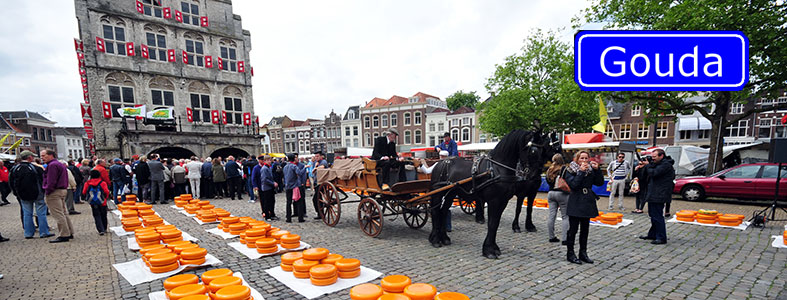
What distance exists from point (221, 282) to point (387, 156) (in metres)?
3.40

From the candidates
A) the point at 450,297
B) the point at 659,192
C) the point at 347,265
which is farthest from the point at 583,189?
the point at 347,265

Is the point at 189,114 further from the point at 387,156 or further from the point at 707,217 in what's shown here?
the point at 707,217

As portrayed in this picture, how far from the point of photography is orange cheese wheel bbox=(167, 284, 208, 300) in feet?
9.90

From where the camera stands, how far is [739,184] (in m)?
9.11

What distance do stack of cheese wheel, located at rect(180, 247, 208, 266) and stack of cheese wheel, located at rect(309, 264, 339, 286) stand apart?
180 centimetres

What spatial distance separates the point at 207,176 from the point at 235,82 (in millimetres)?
13021

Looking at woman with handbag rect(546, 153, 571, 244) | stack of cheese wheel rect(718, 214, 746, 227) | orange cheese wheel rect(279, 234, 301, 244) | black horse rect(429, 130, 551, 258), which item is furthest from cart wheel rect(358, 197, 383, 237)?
stack of cheese wheel rect(718, 214, 746, 227)

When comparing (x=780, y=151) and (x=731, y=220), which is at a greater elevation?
(x=780, y=151)

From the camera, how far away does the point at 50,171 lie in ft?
18.3

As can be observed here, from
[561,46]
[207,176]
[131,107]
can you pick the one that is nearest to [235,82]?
[131,107]

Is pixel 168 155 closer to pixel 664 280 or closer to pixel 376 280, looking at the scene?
pixel 376 280

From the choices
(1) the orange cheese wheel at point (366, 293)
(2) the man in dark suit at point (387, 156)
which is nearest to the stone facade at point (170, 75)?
(2) the man in dark suit at point (387, 156)

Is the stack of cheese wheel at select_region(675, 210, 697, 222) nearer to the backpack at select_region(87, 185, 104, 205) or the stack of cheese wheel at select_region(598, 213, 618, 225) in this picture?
the stack of cheese wheel at select_region(598, 213, 618, 225)

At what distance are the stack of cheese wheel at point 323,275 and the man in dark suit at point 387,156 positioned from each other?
7.95ft
